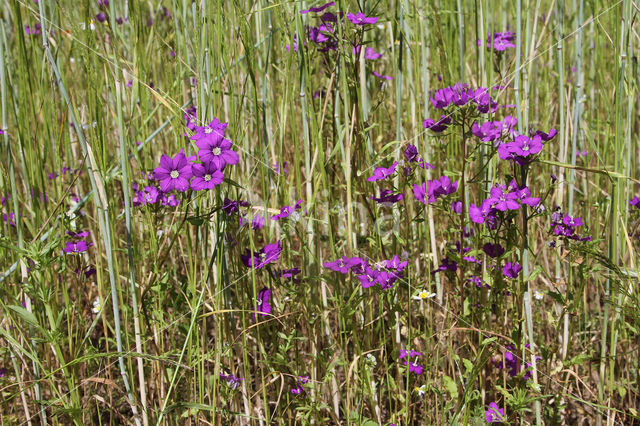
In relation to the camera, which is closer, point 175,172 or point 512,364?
point 175,172

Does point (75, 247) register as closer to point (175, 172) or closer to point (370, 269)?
point (175, 172)

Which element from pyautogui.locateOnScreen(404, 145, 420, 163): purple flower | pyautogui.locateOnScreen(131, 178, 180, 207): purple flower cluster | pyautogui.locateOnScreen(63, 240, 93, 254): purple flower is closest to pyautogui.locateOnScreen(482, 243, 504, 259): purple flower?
pyautogui.locateOnScreen(404, 145, 420, 163): purple flower

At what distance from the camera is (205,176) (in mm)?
1110

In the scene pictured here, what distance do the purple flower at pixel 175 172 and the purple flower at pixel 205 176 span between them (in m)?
0.02

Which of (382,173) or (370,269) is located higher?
(382,173)

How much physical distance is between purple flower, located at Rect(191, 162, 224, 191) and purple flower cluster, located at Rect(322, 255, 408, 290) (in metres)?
0.32

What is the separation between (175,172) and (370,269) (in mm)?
461

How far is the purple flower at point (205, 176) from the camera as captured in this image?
1092 millimetres

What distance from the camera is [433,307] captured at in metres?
1.69

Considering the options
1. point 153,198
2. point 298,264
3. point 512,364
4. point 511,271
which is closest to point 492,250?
point 511,271

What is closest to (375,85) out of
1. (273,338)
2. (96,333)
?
(273,338)

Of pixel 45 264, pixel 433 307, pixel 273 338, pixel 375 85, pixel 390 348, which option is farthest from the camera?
pixel 375 85

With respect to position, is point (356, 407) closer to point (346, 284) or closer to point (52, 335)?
point (346, 284)

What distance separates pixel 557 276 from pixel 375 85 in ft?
2.52
